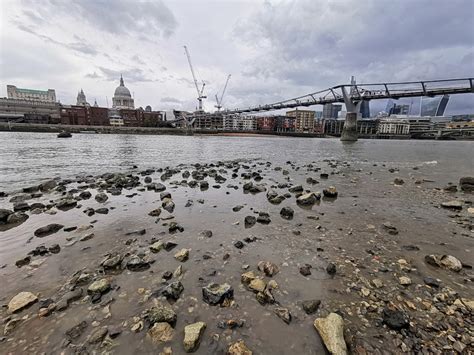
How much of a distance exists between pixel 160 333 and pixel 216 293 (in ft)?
2.92

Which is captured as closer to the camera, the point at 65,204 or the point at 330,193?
the point at 65,204

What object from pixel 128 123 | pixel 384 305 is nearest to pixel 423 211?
pixel 384 305

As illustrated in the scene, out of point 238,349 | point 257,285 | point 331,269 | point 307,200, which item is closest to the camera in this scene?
point 238,349

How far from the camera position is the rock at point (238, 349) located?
2.50m

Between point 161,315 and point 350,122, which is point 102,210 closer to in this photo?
point 161,315

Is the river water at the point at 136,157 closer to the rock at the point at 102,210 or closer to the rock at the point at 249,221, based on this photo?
the rock at the point at 102,210

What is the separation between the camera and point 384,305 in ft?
10.5

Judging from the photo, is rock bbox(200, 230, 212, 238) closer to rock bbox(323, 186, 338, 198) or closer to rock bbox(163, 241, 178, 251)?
rock bbox(163, 241, 178, 251)

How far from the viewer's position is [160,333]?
273 cm

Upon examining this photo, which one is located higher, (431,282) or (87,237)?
(431,282)

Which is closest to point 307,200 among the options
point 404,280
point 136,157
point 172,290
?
point 404,280

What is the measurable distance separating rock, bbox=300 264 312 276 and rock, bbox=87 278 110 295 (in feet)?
10.5

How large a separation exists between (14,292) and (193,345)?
3.00 metres

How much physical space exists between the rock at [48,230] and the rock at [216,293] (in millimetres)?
4488
